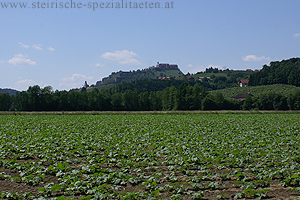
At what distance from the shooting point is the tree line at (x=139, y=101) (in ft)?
283

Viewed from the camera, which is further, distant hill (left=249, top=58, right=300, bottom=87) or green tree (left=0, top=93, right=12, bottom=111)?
distant hill (left=249, top=58, right=300, bottom=87)

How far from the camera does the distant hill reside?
140000mm

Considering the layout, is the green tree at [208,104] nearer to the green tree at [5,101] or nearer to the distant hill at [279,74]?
the distant hill at [279,74]

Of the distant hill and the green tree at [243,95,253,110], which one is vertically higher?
the distant hill

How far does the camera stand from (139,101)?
105 meters

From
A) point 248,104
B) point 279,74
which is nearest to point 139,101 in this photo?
point 248,104

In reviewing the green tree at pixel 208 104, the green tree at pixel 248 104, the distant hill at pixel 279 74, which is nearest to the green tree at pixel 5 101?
the green tree at pixel 208 104

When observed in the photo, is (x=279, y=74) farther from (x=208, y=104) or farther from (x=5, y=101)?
(x=5, y=101)

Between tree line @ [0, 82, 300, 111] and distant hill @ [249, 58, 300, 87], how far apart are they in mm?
58320

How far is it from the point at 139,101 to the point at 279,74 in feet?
310

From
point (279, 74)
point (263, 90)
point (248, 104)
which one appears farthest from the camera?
point (279, 74)

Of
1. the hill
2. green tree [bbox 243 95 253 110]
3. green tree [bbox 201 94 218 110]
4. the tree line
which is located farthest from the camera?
the hill

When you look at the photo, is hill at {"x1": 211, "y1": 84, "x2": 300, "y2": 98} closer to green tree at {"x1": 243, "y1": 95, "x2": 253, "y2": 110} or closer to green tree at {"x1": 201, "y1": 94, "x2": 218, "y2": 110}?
green tree at {"x1": 243, "y1": 95, "x2": 253, "y2": 110}

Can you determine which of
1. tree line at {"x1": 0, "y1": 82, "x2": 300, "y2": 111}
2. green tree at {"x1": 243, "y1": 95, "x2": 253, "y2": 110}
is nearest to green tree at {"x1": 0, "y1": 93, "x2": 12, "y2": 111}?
tree line at {"x1": 0, "y1": 82, "x2": 300, "y2": 111}
